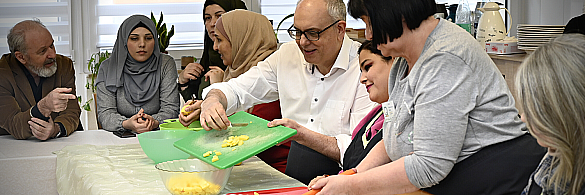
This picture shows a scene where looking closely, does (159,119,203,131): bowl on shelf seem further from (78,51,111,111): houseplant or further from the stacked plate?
(78,51,111,111): houseplant

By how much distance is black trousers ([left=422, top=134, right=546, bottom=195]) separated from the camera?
101 centimetres

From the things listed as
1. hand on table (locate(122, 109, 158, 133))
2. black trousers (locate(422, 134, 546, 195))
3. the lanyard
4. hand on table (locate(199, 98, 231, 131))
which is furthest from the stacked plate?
hand on table (locate(122, 109, 158, 133))

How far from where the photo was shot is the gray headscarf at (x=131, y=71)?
294cm

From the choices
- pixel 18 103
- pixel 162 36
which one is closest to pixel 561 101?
pixel 18 103

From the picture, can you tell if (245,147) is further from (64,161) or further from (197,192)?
(64,161)

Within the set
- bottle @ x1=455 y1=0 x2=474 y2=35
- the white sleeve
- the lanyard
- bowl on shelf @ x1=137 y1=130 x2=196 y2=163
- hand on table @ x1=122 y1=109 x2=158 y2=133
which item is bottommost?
hand on table @ x1=122 y1=109 x2=158 y2=133

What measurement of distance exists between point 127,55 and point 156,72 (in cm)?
20

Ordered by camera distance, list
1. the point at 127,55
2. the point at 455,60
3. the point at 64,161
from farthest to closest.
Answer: the point at 127,55 < the point at 64,161 < the point at 455,60

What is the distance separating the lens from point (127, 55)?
3.02 meters

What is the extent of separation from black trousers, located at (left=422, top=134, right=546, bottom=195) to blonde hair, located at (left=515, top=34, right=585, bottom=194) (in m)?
0.21

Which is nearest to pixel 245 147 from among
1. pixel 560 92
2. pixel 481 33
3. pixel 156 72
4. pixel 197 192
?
pixel 197 192

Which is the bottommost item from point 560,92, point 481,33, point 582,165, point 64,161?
point 64,161

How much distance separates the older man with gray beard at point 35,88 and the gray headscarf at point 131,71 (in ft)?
0.73

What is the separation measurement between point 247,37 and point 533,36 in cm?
134
